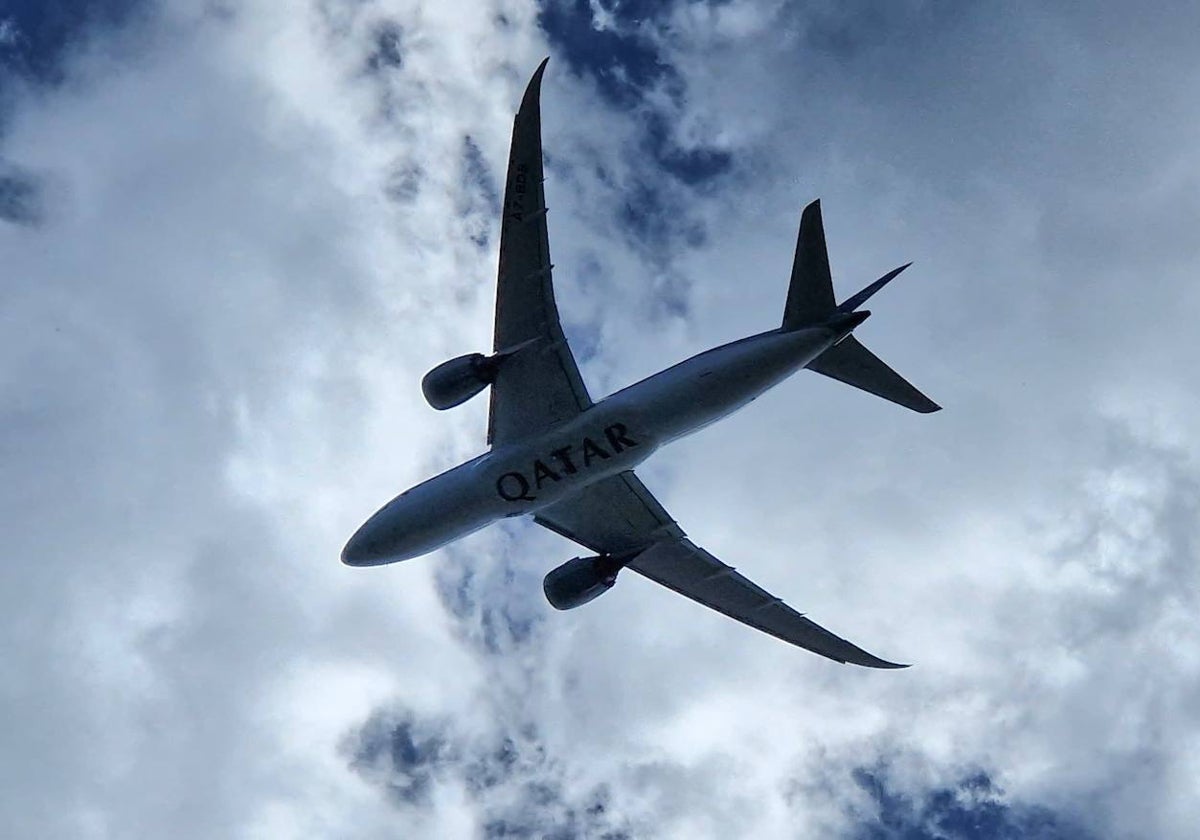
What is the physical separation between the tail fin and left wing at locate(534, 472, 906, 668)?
697cm

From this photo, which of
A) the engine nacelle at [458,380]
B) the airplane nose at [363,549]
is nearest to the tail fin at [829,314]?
the engine nacelle at [458,380]

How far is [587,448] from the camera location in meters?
29.0

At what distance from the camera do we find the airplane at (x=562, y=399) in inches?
1083

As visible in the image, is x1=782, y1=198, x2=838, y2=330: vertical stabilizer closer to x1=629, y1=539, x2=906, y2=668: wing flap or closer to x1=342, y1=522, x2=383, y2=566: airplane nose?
x1=629, y1=539, x2=906, y2=668: wing flap

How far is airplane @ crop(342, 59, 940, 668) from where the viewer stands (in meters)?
27.5

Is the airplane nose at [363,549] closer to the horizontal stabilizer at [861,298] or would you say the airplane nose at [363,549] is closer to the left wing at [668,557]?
the left wing at [668,557]

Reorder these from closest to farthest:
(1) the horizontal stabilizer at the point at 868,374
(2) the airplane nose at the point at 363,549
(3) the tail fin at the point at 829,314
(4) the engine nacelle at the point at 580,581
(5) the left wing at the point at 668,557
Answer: (3) the tail fin at the point at 829,314
(1) the horizontal stabilizer at the point at 868,374
(2) the airplane nose at the point at 363,549
(4) the engine nacelle at the point at 580,581
(5) the left wing at the point at 668,557

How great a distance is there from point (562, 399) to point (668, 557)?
24.2ft

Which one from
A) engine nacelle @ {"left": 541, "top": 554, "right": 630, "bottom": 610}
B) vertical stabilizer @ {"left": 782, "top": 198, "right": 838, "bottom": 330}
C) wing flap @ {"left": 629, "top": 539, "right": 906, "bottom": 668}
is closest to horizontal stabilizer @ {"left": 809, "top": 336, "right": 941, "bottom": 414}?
vertical stabilizer @ {"left": 782, "top": 198, "right": 838, "bottom": 330}

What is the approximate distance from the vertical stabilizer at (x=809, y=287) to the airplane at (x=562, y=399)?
0.03 m

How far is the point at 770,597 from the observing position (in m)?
34.2

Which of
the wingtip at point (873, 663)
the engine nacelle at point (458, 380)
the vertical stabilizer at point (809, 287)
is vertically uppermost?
the engine nacelle at point (458, 380)

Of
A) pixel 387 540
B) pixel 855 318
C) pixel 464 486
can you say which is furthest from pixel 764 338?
pixel 387 540

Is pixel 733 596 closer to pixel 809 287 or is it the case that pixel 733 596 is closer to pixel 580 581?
pixel 580 581
